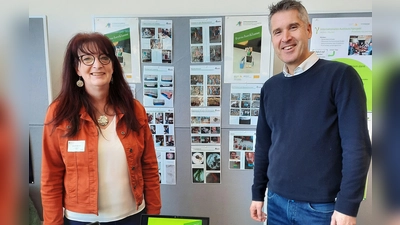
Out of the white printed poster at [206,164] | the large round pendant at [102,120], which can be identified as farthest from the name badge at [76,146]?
the white printed poster at [206,164]

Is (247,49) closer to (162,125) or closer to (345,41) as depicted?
(345,41)

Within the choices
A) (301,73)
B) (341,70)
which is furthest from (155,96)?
(341,70)

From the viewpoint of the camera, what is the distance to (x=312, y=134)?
96cm

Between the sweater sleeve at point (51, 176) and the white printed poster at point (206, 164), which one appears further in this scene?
the white printed poster at point (206, 164)

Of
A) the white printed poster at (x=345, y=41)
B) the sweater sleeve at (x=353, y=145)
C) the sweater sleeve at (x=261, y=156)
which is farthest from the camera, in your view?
the white printed poster at (x=345, y=41)

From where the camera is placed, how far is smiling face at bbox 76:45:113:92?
1052mm

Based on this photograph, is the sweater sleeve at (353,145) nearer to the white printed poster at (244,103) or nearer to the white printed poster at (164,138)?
the white printed poster at (244,103)

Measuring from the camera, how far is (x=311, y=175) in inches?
38.4

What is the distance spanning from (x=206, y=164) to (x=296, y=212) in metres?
0.79

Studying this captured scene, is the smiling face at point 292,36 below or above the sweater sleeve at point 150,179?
above

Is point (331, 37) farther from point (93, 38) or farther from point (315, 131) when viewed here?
point (93, 38)

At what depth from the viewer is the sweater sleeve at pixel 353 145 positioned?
2.88ft

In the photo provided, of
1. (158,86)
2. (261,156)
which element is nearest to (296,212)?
(261,156)

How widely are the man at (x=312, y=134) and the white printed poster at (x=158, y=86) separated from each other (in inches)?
30.3
